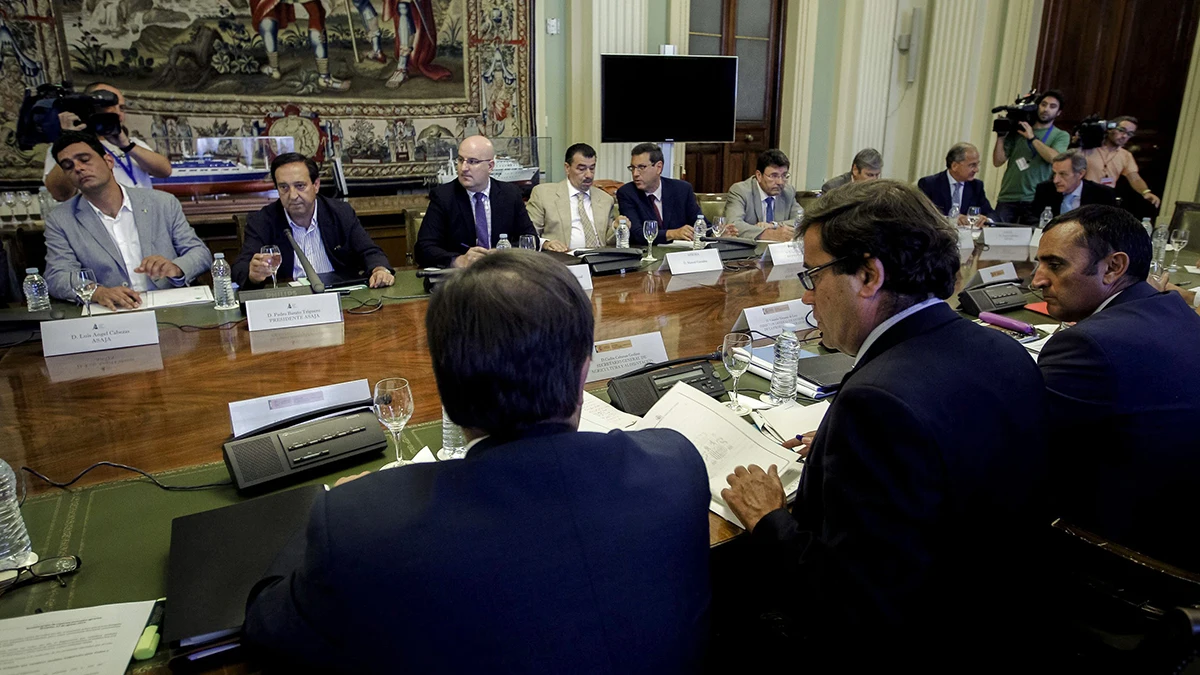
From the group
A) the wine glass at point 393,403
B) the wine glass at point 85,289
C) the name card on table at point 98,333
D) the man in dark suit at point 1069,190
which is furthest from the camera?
the man in dark suit at point 1069,190

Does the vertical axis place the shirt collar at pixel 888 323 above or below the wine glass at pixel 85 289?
above

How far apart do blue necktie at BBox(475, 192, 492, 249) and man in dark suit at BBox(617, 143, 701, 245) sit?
2.86 ft

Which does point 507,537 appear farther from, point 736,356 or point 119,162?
point 119,162

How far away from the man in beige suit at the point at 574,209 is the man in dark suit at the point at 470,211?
1.02 feet

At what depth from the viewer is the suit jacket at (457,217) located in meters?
A: 3.81

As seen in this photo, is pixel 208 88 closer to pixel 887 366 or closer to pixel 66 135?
pixel 66 135

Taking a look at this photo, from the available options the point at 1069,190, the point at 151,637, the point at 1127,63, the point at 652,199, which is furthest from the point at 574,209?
the point at 1127,63

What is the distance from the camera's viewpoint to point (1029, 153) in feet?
17.7

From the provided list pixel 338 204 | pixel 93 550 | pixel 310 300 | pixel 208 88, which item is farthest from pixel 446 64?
pixel 93 550

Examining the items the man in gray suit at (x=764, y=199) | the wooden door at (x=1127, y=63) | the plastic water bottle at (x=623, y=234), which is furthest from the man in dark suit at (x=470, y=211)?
the wooden door at (x=1127, y=63)

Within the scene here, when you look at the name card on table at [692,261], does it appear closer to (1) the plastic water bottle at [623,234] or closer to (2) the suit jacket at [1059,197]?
(1) the plastic water bottle at [623,234]

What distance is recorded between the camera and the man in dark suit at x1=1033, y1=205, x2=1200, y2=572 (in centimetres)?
150

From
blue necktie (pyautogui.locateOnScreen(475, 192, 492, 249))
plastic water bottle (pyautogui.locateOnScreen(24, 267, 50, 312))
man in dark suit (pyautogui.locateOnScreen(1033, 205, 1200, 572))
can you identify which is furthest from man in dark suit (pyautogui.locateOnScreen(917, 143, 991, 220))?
plastic water bottle (pyautogui.locateOnScreen(24, 267, 50, 312))

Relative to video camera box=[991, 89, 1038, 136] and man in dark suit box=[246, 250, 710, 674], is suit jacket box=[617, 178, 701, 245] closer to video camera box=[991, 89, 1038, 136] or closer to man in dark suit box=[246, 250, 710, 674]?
video camera box=[991, 89, 1038, 136]
